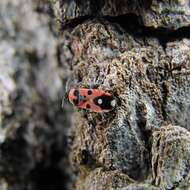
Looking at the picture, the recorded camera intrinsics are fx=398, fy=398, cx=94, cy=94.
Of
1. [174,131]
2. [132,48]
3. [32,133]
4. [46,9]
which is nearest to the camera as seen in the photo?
[174,131]

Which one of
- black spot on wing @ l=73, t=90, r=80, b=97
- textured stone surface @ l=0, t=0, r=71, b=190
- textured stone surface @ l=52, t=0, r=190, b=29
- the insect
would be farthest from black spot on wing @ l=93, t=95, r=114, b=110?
textured stone surface @ l=0, t=0, r=71, b=190

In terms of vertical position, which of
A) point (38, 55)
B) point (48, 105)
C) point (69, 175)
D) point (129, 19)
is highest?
point (129, 19)

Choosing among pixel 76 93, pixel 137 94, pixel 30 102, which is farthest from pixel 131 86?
pixel 30 102

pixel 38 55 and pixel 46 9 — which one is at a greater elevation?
pixel 46 9

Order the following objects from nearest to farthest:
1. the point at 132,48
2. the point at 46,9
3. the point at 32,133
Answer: the point at 132,48 → the point at 46,9 → the point at 32,133

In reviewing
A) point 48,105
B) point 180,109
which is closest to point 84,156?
point 180,109

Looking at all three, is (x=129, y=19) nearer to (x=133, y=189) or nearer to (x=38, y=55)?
(x=133, y=189)

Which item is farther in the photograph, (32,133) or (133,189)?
(32,133)

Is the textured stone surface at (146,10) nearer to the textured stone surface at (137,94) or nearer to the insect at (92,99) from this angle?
the textured stone surface at (137,94)
